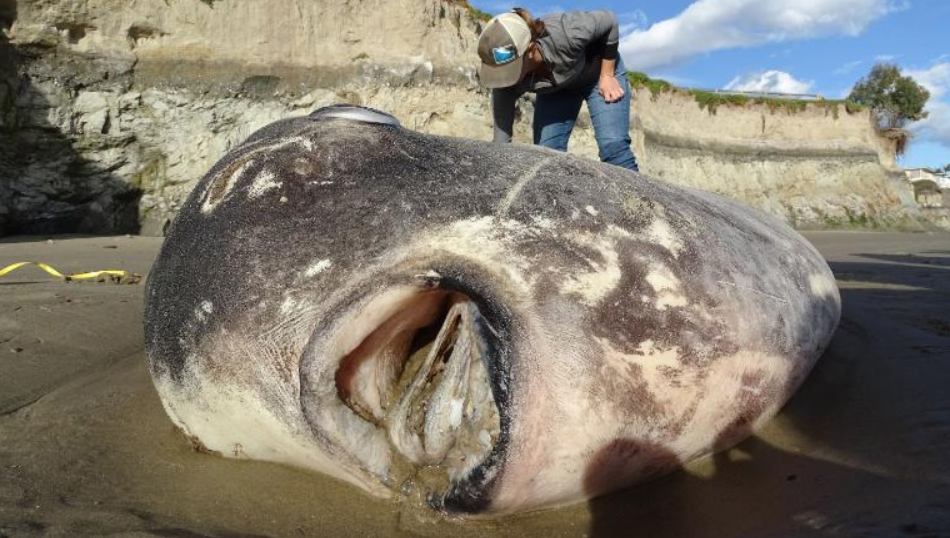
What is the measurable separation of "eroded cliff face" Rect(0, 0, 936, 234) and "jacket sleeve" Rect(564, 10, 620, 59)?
7523mm

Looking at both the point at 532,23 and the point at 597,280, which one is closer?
the point at 597,280

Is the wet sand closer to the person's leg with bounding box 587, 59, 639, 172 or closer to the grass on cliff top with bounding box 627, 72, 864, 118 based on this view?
the person's leg with bounding box 587, 59, 639, 172

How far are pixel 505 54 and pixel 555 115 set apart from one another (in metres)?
0.79

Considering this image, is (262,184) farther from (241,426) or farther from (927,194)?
(927,194)

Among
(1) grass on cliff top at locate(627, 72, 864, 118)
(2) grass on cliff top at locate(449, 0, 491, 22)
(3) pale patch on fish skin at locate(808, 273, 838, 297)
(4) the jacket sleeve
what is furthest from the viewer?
(1) grass on cliff top at locate(627, 72, 864, 118)

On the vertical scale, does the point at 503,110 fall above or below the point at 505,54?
below

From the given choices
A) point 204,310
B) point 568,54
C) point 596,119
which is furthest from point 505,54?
point 204,310

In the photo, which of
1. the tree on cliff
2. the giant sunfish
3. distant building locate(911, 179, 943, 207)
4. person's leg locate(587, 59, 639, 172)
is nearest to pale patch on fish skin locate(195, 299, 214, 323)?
the giant sunfish

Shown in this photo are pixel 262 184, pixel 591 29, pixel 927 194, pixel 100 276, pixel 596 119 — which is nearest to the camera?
pixel 262 184

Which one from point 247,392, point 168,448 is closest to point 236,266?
point 247,392

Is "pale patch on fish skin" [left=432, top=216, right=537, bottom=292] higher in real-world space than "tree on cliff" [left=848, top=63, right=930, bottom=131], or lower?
lower

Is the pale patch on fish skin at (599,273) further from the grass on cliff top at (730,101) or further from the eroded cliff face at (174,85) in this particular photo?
the grass on cliff top at (730,101)

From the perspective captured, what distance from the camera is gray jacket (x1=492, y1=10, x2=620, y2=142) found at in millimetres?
3574

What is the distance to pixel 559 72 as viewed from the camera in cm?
373
